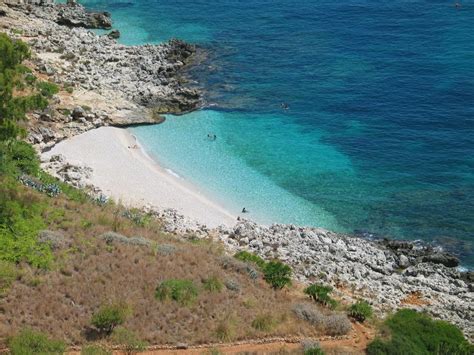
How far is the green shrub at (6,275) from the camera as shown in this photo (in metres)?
23.9

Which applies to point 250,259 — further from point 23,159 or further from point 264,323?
point 23,159

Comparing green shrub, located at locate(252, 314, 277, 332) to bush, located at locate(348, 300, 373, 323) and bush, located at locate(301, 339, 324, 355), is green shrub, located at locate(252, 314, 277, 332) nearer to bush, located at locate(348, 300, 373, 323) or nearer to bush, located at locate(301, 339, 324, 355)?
bush, located at locate(301, 339, 324, 355)

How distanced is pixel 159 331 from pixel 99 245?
688 centimetres

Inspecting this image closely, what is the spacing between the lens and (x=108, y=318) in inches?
889

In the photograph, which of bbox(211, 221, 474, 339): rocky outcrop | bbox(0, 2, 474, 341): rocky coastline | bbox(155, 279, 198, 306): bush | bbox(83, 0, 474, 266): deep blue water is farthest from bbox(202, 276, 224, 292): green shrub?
bbox(83, 0, 474, 266): deep blue water

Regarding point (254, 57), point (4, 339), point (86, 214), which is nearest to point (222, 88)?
point (254, 57)

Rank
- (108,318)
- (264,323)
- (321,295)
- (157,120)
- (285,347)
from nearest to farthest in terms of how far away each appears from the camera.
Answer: (108,318) → (285,347) → (264,323) → (321,295) → (157,120)

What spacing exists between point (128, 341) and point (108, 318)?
1179 millimetres

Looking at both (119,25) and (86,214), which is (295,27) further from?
(86,214)

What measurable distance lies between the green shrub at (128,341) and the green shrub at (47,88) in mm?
31563

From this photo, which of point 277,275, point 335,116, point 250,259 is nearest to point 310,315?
point 277,275

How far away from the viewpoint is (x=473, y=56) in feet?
221

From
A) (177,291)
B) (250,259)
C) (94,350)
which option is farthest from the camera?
(250,259)

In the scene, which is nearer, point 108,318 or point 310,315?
point 108,318
